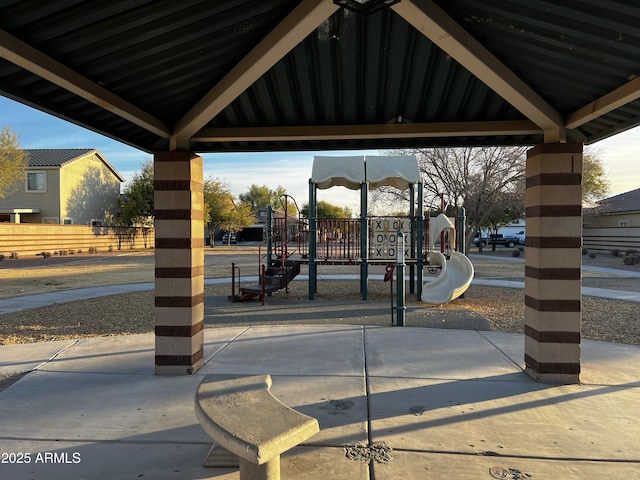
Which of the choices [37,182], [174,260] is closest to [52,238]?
[37,182]

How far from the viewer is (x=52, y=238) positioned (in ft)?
100

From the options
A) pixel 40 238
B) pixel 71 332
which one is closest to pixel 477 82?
pixel 71 332

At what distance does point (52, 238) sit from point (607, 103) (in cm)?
3357

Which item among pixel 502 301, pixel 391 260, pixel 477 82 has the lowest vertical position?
pixel 502 301

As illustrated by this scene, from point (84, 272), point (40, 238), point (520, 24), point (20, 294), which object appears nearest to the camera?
point (520, 24)

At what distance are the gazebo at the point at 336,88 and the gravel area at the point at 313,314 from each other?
3449 mm

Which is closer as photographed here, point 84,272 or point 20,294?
point 20,294

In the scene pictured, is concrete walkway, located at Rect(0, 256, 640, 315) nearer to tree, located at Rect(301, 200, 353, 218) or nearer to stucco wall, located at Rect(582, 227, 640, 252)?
stucco wall, located at Rect(582, 227, 640, 252)

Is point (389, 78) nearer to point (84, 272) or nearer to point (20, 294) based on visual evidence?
point (20, 294)

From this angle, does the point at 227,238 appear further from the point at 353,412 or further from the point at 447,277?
the point at 353,412

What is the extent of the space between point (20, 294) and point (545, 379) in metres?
13.7

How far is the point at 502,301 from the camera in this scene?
38.9ft

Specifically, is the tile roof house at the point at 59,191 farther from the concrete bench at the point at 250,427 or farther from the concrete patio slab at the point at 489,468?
the concrete patio slab at the point at 489,468

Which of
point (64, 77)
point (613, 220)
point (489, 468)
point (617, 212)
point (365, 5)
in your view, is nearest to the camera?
point (489, 468)
